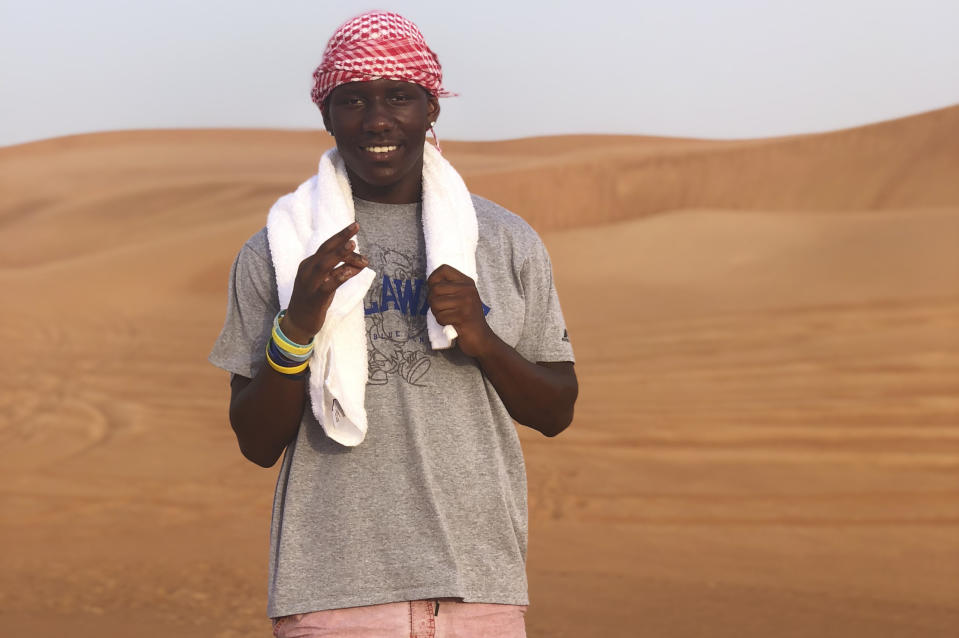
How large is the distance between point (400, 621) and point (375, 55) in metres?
0.95

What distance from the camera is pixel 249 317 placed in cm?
214

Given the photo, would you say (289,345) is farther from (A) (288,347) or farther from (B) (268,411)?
(B) (268,411)

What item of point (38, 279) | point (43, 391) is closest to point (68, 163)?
point (38, 279)

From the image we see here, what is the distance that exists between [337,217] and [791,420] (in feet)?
22.8

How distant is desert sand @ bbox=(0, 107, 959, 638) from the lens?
582 centimetres

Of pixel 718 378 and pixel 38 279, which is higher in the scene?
pixel 38 279

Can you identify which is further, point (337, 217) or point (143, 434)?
point (143, 434)

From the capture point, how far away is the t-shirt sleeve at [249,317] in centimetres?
212

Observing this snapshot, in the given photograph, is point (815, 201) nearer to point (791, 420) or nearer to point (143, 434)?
point (791, 420)

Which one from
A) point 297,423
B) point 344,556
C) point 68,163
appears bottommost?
point 344,556

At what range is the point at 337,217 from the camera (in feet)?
6.90

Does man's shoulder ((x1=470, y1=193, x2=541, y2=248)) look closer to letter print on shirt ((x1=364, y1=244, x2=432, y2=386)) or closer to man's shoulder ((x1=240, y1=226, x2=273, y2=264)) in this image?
letter print on shirt ((x1=364, y1=244, x2=432, y2=386))

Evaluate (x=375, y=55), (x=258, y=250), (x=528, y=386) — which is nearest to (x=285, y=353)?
(x=258, y=250)

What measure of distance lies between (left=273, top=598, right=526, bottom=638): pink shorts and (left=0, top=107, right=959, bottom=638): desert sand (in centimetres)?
337
